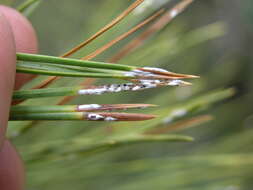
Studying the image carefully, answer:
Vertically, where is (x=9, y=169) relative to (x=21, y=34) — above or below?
below

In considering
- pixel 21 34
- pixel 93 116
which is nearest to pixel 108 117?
pixel 93 116

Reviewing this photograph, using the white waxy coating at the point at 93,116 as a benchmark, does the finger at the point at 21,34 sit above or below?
above

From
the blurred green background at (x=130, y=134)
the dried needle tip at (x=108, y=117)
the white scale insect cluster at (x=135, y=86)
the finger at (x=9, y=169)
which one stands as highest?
the blurred green background at (x=130, y=134)

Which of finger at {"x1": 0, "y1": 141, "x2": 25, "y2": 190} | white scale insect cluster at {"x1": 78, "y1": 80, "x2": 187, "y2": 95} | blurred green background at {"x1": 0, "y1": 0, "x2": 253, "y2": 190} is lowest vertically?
finger at {"x1": 0, "y1": 141, "x2": 25, "y2": 190}

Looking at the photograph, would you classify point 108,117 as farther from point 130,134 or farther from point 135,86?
point 130,134

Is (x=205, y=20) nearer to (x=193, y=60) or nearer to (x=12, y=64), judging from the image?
(x=193, y=60)
